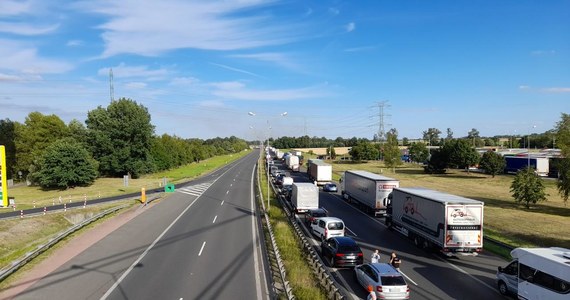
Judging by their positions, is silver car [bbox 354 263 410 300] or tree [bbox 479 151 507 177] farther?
tree [bbox 479 151 507 177]

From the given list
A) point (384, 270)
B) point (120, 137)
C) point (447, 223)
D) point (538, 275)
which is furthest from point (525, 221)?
point (120, 137)

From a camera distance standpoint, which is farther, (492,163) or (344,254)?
(492,163)

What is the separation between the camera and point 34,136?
71.6 meters

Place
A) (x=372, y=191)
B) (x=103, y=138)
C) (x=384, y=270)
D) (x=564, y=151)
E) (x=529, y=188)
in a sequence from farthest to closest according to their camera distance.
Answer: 1. (x=103, y=138)
2. (x=529, y=188)
3. (x=564, y=151)
4. (x=372, y=191)
5. (x=384, y=270)

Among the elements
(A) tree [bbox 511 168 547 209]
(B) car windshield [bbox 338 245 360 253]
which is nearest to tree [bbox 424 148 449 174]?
(A) tree [bbox 511 168 547 209]

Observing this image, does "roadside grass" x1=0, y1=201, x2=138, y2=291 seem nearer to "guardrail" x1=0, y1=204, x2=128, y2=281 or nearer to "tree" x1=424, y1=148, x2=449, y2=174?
"guardrail" x1=0, y1=204, x2=128, y2=281

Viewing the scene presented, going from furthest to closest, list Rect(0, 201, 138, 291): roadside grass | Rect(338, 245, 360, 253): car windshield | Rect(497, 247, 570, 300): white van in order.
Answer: Rect(0, 201, 138, 291): roadside grass
Rect(338, 245, 360, 253): car windshield
Rect(497, 247, 570, 300): white van

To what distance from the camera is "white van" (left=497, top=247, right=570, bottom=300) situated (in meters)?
13.2

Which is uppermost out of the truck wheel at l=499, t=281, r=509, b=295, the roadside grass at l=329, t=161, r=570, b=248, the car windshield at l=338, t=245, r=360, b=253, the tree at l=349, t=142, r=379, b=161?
the tree at l=349, t=142, r=379, b=161

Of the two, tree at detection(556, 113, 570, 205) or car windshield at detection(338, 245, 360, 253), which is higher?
tree at detection(556, 113, 570, 205)

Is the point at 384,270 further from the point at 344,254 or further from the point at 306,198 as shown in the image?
the point at 306,198

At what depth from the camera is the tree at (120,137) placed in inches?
2790

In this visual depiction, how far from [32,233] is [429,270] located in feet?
87.0

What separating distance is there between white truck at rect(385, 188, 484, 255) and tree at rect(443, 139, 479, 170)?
62.9m
